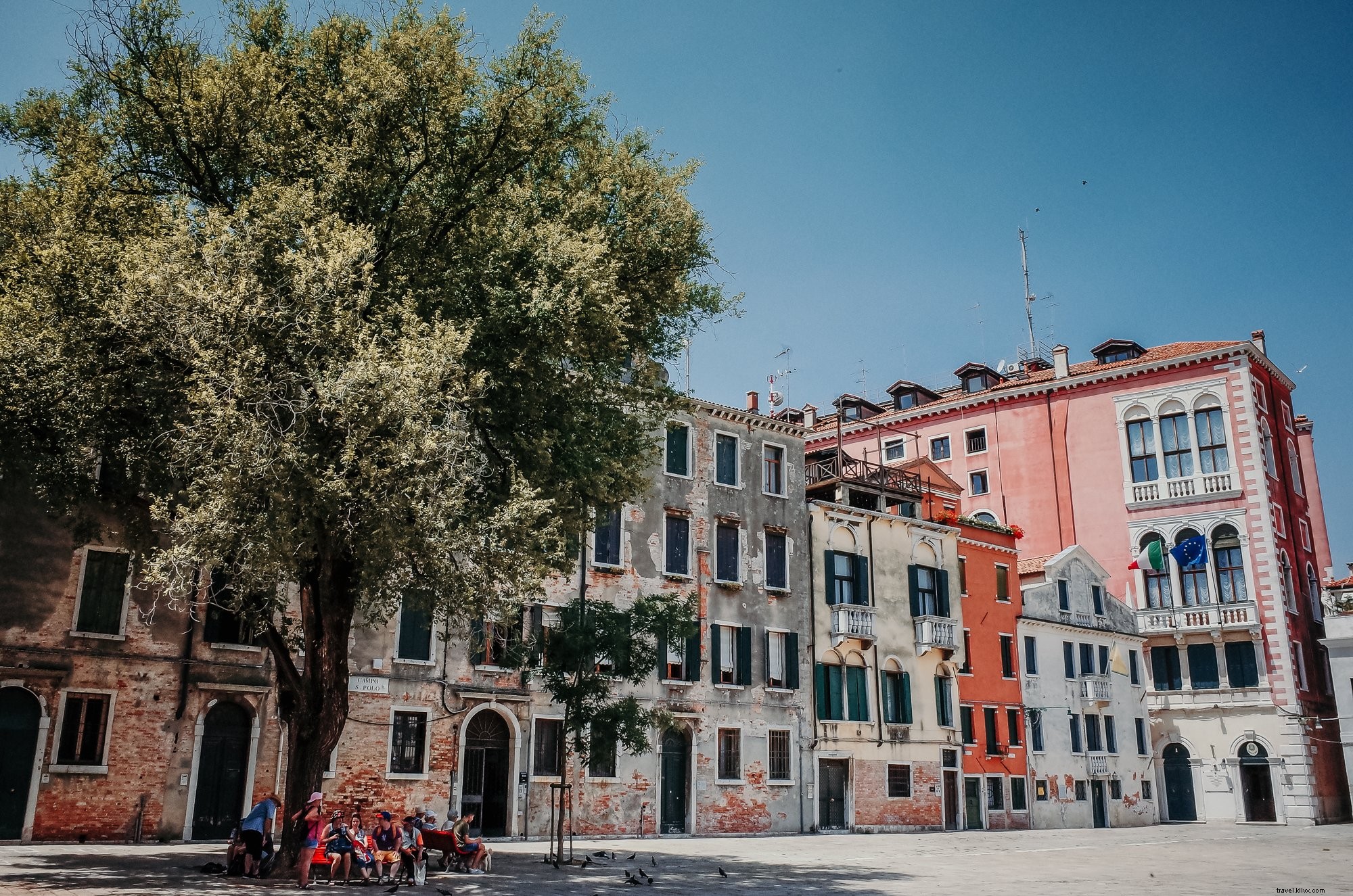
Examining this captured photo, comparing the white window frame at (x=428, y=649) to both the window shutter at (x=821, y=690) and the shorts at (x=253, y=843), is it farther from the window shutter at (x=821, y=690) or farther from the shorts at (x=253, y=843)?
the window shutter at (x=821, y=690)

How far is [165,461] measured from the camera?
52.1ft

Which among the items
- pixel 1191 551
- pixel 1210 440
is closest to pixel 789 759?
pixel 1191 551

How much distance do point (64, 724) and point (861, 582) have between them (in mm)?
22749

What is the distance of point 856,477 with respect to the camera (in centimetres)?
3647

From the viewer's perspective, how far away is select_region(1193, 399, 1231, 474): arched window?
44156mm

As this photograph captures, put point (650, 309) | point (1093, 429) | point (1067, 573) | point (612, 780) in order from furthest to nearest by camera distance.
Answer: point (1093, 429)
point (1067, 573)
point (612, 780)
point (650, 309)

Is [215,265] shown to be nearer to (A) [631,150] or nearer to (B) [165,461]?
(B) [165,461]

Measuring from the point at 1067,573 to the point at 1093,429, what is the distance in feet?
25.8

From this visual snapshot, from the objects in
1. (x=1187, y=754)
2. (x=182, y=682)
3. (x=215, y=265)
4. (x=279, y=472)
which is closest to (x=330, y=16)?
(x=215, y=265)

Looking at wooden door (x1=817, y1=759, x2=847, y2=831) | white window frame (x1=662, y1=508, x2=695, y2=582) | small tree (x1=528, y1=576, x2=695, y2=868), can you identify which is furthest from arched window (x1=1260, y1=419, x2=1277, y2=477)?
small tree (x1=528, y1=576, x2=695, y2=868)

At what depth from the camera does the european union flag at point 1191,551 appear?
4300cm

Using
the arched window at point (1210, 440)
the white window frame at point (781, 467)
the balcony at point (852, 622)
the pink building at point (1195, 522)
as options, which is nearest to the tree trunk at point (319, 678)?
the white window frame at point (781, 467)

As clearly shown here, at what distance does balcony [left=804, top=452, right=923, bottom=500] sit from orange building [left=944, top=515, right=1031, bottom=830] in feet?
7.13

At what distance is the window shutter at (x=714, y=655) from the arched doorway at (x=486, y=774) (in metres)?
6.50
